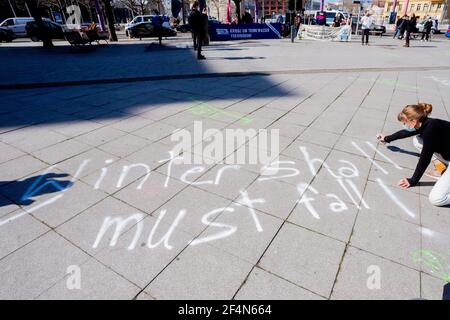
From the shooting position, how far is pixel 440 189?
118 inches

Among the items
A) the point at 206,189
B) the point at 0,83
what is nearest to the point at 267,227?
the point at 206,189

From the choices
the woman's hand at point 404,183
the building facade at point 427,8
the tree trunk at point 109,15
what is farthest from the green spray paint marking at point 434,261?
the building facade at point 427,8

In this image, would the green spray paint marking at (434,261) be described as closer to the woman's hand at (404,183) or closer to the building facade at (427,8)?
the woman's hand at (404,183)

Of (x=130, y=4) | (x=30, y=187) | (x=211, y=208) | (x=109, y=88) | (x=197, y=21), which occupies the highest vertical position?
(x=130, y=4)

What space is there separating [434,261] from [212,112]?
437 cm

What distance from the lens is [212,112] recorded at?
578 centimetres

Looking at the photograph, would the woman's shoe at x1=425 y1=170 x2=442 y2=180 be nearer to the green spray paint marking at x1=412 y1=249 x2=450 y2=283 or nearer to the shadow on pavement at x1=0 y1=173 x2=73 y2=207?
the green spray paint marking at x1=412 y1=249 x2=450 y2=283

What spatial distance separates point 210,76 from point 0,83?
635 cm

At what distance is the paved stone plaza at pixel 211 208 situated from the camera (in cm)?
222

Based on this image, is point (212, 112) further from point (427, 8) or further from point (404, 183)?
point (427, 8)

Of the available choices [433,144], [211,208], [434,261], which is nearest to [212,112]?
[211,208]

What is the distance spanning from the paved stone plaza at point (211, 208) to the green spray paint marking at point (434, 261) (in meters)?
0.01

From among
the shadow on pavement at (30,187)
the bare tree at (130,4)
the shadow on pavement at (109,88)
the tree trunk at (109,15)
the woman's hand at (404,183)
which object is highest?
the bare tree at (130,4)
